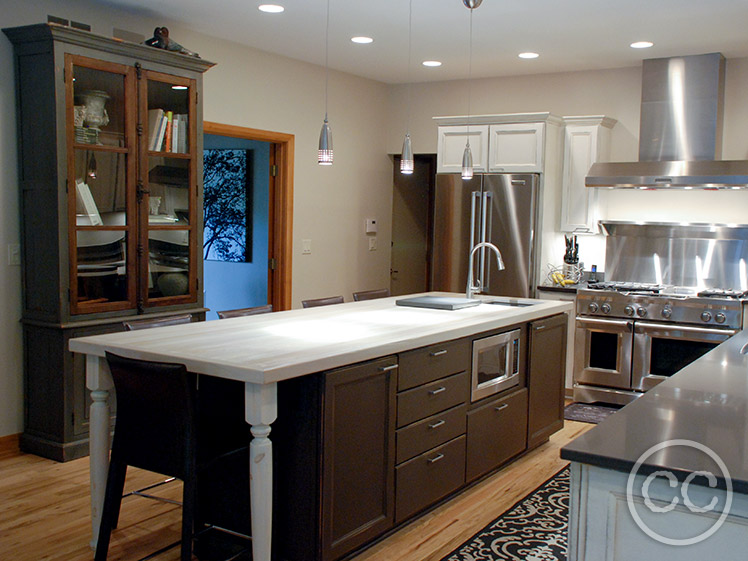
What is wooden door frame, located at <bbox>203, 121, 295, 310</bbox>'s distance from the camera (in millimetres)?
6035

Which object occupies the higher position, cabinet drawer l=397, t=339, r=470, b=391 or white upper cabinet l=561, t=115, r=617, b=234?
white upper cabinet l=561, t=115, r=617, b=234

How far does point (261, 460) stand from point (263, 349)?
17.8 inches

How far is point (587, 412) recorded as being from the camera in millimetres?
5426

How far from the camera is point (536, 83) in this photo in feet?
21.0

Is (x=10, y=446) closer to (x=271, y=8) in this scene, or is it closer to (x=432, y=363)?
(x=432, y=363)

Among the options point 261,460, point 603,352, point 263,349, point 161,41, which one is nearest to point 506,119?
point 603,352

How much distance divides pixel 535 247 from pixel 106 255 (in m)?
3.22

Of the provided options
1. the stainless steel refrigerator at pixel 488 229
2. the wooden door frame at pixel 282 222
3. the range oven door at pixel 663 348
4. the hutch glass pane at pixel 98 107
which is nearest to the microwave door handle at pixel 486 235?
the stainless steel refrigerator at pixel 488 229

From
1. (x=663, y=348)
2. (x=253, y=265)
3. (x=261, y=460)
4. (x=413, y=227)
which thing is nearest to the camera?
(x=261, y=460)

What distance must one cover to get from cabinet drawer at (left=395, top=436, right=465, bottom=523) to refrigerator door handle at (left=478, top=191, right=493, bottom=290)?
2546mm

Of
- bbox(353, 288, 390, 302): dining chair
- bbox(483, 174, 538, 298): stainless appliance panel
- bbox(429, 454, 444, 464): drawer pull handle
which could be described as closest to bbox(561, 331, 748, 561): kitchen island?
bbox(429, 454, 444, 464): drawer pull handle

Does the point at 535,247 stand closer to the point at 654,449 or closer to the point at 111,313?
the point at 111,313

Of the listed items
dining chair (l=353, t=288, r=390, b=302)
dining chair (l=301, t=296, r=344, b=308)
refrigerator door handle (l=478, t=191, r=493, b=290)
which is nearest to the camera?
dining chair (l=301, t=296, r=344, b=308)

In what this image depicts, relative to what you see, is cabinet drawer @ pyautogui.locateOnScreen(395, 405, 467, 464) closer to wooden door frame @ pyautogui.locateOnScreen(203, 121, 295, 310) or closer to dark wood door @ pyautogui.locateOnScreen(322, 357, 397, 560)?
dark wood door @ pyautogui.locateOnScreen(322, 357, 397, 560)
